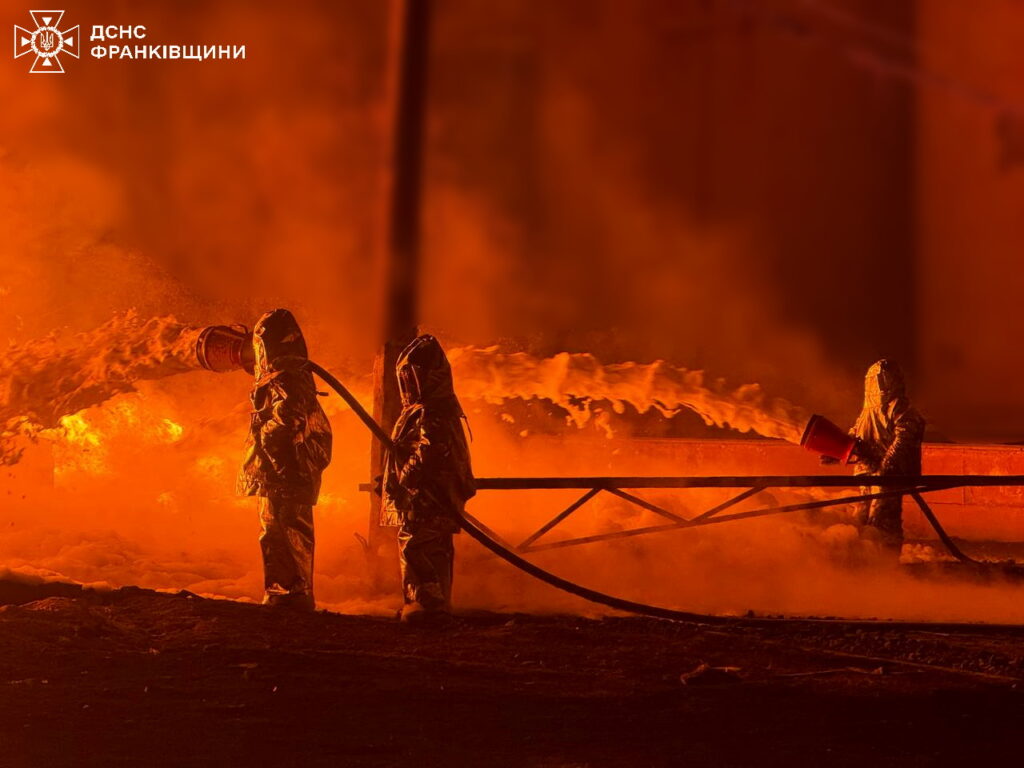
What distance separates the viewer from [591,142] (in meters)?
17.9

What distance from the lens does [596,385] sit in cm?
1033

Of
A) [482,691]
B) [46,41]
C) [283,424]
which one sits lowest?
[482,691]

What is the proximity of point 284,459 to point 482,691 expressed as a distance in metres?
2.21

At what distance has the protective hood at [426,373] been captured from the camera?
285 inches

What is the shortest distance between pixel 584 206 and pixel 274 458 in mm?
11062

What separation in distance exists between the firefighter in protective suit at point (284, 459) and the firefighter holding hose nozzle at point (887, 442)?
14.6ft

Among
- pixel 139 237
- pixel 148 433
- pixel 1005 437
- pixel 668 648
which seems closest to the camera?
pixel 668 648

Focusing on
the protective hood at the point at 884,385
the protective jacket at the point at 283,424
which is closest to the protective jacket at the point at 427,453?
the protective jacket at the point at 283,424

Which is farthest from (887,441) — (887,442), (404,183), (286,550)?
(286,550)

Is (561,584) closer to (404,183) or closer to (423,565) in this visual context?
(423,565)

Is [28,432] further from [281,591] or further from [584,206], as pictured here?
[584,206]

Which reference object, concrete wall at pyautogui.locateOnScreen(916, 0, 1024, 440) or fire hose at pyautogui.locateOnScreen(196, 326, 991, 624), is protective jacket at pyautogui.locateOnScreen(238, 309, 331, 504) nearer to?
fire hose at pyautogui.locateOnScreen(196, 326, 991, 624)

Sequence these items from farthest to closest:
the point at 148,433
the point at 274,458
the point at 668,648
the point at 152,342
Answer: the point at 148,433
the point at 152,342
the point at 274,458
the point at 668,648

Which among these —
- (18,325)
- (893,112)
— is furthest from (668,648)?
(893,112)
